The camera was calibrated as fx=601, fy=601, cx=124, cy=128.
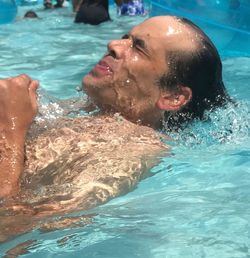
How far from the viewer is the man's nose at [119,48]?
3.25m

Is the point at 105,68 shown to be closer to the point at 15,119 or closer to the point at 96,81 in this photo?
the point at 96,81

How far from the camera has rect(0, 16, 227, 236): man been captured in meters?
2.59

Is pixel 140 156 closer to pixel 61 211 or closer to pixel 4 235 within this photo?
pixel 61 211

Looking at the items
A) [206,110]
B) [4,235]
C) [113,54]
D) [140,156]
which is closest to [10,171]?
[4,235]

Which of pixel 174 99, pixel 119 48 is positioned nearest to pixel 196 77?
pixel 174 99

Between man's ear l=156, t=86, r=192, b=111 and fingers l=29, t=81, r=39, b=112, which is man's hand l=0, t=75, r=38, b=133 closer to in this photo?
fingers l=29, t=81, r=39, b=112

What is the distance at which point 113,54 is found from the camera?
3.25 meters

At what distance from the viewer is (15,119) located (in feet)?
8.77

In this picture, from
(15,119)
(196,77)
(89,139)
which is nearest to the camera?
(15,119)

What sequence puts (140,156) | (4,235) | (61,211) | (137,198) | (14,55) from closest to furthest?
(4,235) → (61,211) → (137,198) → (140,156) → (14,55)

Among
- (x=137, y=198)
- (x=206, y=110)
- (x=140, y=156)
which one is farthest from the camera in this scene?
(x=206, y=110)

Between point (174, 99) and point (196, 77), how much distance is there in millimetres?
171

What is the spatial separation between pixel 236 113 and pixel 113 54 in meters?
1.07

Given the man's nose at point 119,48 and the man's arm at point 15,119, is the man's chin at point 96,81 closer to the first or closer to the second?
the man's nose at point 119,48
